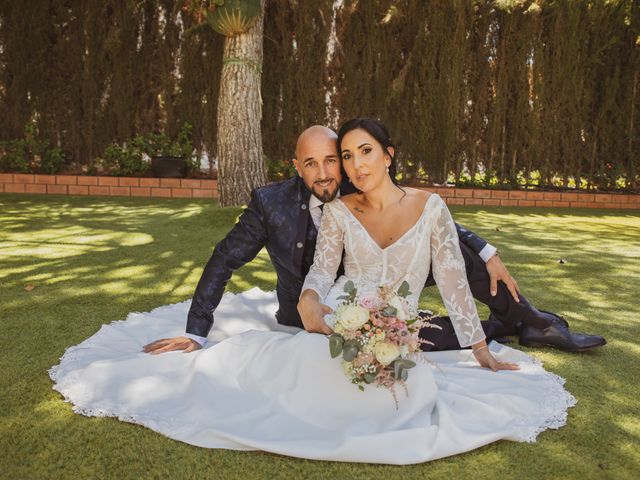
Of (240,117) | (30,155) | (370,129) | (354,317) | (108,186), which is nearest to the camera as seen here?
(354,317)

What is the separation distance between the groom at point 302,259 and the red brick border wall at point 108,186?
23.1 ft

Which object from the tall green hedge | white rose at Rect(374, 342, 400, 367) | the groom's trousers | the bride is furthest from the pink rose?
the tall green hedge

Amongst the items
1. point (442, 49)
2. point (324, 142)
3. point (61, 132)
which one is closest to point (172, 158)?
point (61, 132)

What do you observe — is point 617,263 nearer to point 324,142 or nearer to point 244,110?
point 324,142

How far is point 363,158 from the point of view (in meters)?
3.01

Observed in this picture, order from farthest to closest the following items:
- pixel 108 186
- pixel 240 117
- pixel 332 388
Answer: pixel 108 186, pixel 240 117, pixel 332 388

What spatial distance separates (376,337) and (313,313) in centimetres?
56

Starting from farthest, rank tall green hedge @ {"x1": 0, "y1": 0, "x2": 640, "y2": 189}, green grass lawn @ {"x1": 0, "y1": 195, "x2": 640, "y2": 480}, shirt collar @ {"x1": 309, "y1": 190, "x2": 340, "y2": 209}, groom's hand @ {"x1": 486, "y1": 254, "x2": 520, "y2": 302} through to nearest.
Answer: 1. tall green hedge @ {"x1": 0, "y1": 0, "x2": 640, "y2": 189}
2. shirt collar @ {"x1": 309, "y1": 190, "x2": 340, "y2": 209}
3. groom's hand @ {"x1": 486, "y1": 254, "x2": 520, "y2": 302}
4. green grass lawn @ {"x1": 0, "y1": 195, "x2": 640, "y2": 480}

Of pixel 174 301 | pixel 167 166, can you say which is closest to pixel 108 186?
pixel 167 166

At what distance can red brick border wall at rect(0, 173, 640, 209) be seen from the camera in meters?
10.1

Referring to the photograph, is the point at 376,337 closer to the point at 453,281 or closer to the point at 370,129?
the point at 453,281

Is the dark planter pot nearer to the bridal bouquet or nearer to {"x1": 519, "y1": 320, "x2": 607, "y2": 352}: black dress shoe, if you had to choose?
{"x1": 519, "y1": 320, "x2": 607, "y2": 352}: black dress shoe

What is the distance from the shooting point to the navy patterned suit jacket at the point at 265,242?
338 centimetres

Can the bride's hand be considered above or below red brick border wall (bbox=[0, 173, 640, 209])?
below
